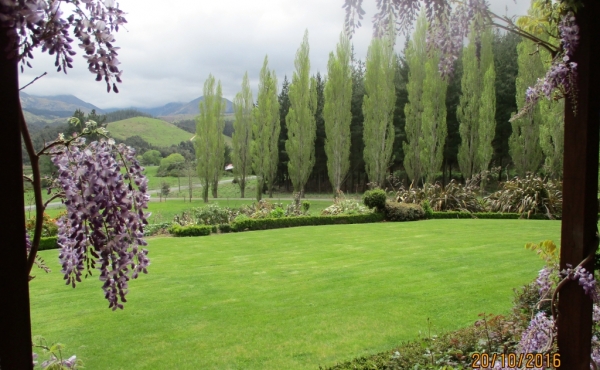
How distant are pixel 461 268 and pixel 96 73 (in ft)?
17.5

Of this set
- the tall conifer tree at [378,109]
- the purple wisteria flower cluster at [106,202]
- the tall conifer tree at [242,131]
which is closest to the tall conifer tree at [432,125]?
the tall conifer tree at [378,109]

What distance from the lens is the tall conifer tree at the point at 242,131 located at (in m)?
20.0

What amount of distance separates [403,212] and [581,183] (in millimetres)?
10131

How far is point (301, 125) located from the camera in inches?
690

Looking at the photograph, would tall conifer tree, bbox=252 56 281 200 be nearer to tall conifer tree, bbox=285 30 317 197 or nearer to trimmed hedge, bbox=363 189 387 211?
tall conifer tree, bbox=285 30 317 197

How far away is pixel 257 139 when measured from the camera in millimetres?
18609

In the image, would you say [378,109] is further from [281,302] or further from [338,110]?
[281,302]

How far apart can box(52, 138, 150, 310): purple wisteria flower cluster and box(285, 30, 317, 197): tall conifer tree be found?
15.4 meters

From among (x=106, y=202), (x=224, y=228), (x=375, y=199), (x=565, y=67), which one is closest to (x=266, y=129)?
(x=375, y=199)

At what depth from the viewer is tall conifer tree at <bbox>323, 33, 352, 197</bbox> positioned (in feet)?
47.5

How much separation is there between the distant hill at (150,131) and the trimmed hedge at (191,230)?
37.8 feet

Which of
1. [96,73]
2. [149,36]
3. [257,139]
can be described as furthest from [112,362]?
[257,139]
